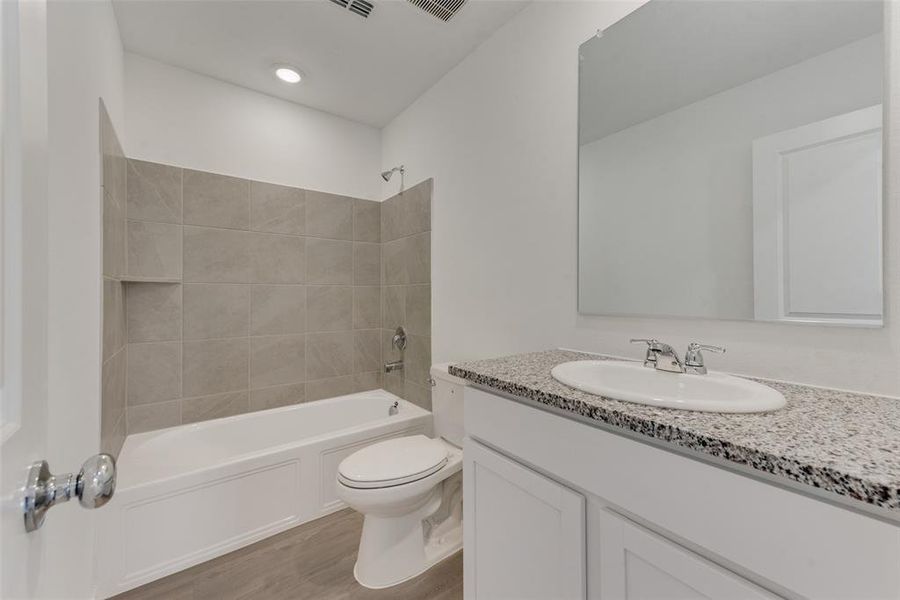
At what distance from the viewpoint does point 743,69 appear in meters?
1.02

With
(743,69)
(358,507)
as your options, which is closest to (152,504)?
(358,507)

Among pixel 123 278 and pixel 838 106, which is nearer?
pixel 838 106

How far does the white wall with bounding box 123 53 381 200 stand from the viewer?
6.48ft

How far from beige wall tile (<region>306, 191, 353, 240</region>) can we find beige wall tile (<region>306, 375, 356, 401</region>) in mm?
1035

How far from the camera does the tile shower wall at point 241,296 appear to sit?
1.98 m

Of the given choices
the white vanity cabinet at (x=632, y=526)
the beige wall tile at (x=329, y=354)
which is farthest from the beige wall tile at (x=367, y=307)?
the white vanity cabinet at (x=632, y=526)

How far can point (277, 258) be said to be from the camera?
2377mm

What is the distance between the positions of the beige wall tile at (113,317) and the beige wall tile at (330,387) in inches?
41.5

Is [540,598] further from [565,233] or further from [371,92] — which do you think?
[371,92]

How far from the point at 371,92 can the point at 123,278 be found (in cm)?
175

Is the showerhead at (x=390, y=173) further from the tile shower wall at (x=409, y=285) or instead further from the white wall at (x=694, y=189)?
the white wall at (x=694, y=189)

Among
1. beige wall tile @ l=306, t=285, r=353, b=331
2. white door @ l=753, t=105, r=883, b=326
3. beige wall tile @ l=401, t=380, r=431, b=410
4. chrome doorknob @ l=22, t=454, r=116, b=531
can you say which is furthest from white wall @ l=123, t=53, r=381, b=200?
white door @ l=753, t=105, r=883, b=326

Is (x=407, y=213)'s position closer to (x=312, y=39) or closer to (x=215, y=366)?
(x=312, y=39)

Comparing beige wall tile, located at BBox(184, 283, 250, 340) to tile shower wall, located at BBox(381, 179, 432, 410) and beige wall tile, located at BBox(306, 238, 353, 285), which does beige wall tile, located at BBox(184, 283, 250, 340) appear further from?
tile shower wall, located at BBox(381, 179, 432, 410)
